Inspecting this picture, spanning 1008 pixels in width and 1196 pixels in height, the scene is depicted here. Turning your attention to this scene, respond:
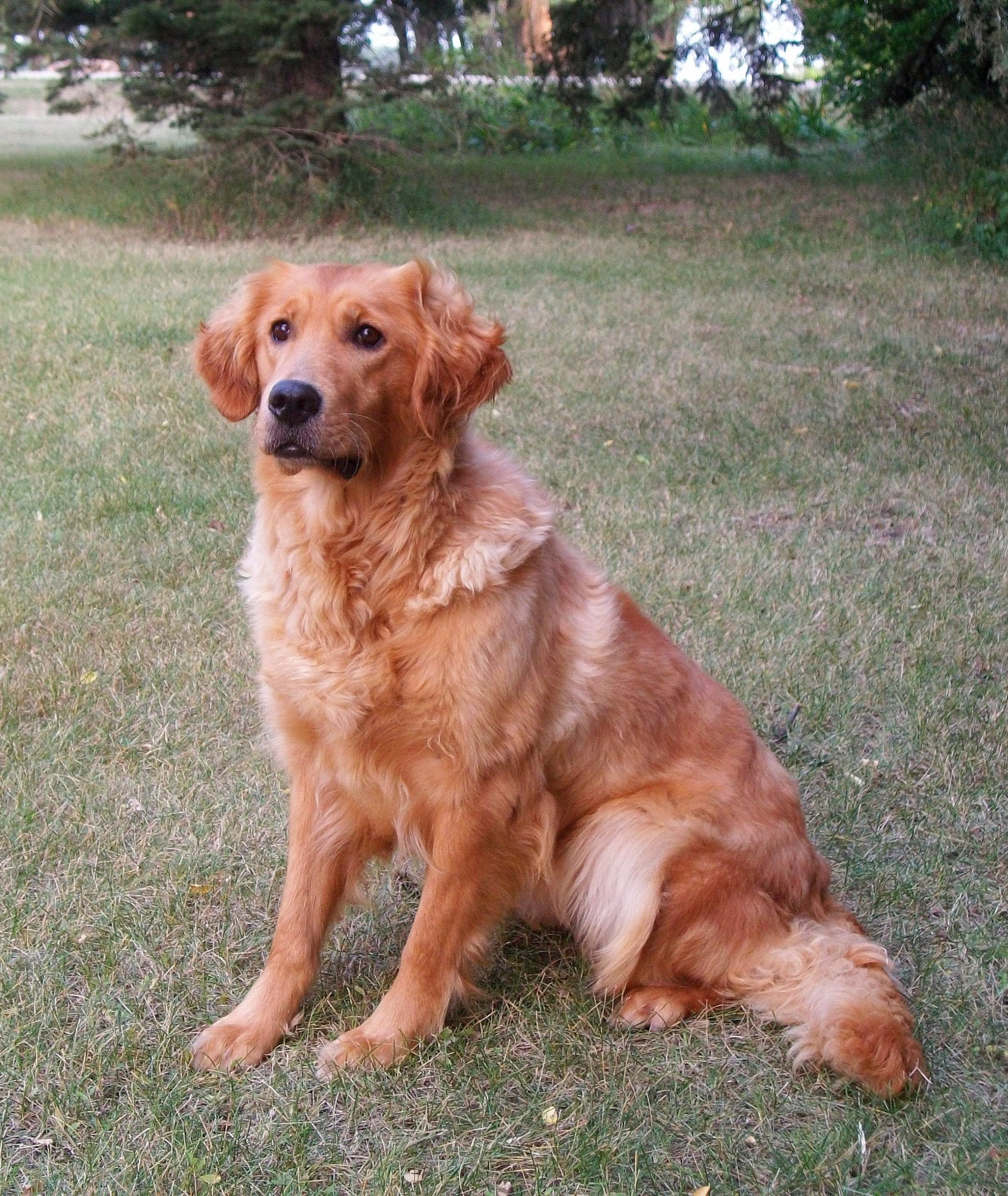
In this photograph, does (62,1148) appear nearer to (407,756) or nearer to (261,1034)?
(261,1034)

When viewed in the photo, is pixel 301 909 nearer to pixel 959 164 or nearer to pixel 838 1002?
pixel 838 1002

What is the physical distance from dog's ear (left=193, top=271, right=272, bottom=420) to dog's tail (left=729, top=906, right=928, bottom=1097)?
1.83 meters

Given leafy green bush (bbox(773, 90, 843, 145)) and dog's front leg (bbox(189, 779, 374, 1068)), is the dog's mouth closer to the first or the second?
dog's front leg (bbox(189, 779, 374, 1068))

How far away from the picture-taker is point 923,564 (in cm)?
561

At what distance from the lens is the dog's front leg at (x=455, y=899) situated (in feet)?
8.89

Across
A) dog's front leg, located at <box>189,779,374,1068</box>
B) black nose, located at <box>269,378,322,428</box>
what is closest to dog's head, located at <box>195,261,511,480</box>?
black nose, located at <box>269,378,322,428</box>

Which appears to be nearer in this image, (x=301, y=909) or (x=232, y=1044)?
(x=232, y=1044)

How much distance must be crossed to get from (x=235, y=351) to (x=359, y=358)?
1.30 feet

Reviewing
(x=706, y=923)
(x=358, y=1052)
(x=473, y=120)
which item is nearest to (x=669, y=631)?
(x=706, y=923)

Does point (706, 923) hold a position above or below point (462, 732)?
below

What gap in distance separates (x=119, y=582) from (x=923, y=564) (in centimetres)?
357

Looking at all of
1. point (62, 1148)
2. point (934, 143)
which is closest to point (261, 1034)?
point (62, 1148)

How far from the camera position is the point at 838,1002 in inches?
104

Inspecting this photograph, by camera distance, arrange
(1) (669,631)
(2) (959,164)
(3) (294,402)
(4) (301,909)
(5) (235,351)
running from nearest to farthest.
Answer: (3) (294,402), (4) (301,909), (5) (235,351), (1) (669,631), (2) (959,164)
